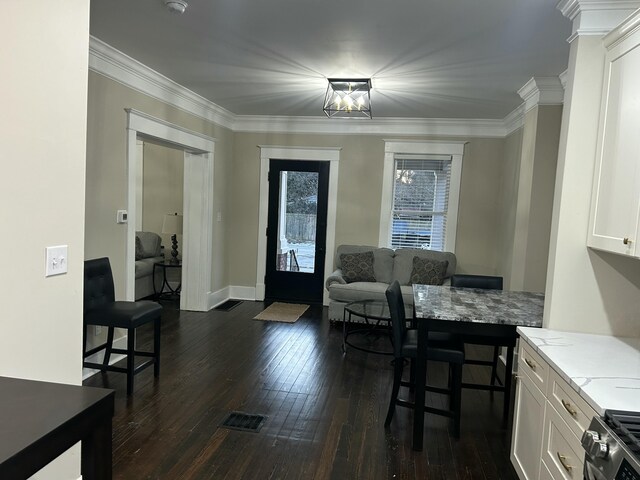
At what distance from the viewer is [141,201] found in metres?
6.74

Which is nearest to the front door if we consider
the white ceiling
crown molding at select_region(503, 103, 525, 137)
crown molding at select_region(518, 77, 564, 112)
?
the white ceiling

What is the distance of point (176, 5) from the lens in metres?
2.63

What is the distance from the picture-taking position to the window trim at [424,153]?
5789mm

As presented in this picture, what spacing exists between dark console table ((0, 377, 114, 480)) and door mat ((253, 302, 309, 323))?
13.3 ft

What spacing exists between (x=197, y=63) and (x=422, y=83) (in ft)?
6.92

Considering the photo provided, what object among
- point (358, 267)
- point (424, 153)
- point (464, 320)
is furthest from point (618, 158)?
point (424, 153)

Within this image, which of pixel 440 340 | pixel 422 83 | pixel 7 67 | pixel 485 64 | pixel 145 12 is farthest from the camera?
pixel 422 83

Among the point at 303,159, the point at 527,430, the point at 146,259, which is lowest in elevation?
the point at 527,430

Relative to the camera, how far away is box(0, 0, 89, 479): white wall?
5.09 ft

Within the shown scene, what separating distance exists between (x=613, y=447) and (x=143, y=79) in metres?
4.27

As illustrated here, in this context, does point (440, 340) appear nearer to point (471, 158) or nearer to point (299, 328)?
point (299, 328)

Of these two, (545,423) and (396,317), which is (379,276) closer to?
(396,317)

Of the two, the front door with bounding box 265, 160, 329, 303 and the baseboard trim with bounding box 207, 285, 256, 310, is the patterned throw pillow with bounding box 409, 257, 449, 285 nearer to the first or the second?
the front door with bounding box 265, 160, 329, 303

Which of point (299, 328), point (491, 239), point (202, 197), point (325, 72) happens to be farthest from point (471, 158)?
point (202, 197)
